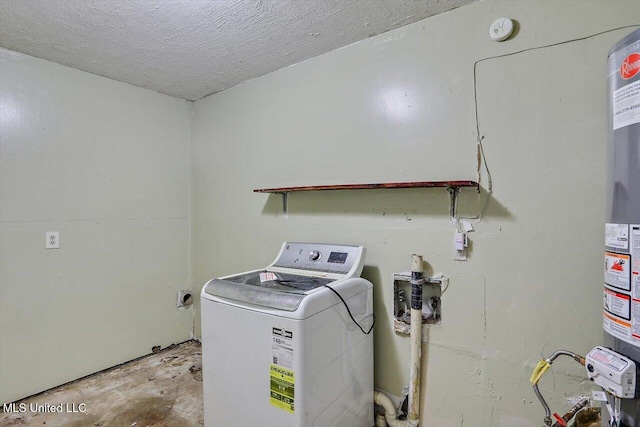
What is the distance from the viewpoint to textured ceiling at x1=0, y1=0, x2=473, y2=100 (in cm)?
156

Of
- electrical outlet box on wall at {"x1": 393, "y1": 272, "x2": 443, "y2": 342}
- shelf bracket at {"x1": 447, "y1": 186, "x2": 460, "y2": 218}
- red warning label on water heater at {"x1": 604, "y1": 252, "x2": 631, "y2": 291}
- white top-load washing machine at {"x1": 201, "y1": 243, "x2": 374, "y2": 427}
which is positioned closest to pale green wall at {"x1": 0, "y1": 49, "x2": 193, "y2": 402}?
white top-load washing machine at {"x1": 201, "y1": 243, "x2": 374, "y2": 427}

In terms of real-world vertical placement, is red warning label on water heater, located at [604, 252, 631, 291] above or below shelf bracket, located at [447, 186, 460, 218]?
below

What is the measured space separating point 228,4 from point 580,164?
1.70 meters

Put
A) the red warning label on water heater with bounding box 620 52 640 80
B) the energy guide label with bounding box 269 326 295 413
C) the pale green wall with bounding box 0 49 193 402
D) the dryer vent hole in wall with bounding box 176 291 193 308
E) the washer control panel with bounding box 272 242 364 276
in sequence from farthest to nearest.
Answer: the dryer vent hole in wall with bounding box 176 291 193 308, the pale green wall with bounding box 0 49 193 402, the washer control panel with bounding box 272 242 364 276, the energy guide label with bounding box 269 326 295 413, the red warning label on water heater with bounding box 620 52 640 80

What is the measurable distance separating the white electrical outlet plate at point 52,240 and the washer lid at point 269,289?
132cm

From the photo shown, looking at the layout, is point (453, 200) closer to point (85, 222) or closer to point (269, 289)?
point (269, 289)

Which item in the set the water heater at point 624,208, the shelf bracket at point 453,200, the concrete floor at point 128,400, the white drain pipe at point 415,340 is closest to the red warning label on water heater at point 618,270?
the water heater at point 624,208

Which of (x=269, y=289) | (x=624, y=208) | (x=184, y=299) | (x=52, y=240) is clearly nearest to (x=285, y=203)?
(x=269, y=289)

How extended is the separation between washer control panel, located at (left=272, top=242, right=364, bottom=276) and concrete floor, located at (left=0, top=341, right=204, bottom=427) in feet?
3.40

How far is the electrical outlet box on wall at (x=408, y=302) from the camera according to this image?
1654mm

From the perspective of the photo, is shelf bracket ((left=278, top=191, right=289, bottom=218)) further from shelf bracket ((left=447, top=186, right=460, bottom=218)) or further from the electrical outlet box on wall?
shelf bracket ((left=447, top=186, right=460, bottom=218))

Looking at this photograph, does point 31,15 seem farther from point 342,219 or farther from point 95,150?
point 342,219

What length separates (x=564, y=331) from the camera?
134cm

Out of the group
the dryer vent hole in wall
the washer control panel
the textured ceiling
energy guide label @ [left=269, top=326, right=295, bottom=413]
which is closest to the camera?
energy guide label @ [left=269, top=326, right=295, bottom=413]
